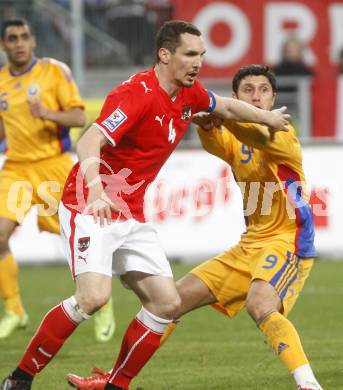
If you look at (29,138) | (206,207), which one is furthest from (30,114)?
(206,207)

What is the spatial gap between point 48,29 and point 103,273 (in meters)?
12.7

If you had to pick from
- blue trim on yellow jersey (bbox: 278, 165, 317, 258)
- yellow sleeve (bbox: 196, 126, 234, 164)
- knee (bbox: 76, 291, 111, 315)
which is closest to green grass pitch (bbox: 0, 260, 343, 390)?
blue trim on yellow jersey (bbox: 278, 165, 317, 258)

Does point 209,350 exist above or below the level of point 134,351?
below

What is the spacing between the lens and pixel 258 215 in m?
7.52

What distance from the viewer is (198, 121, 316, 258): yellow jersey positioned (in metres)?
7.29

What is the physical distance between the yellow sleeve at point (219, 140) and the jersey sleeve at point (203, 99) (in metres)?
0.36

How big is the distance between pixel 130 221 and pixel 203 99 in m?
0.88

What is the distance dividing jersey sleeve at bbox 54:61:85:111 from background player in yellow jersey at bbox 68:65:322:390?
2.71 meters

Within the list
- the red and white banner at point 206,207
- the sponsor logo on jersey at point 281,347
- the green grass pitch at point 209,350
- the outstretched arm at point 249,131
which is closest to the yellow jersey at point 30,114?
the green grass pitch at point 209,350

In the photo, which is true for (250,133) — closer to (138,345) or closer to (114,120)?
(114,120)

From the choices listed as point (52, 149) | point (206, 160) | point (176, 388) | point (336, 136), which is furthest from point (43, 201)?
point (336, 136)

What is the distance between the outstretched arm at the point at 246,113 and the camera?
23.1ft

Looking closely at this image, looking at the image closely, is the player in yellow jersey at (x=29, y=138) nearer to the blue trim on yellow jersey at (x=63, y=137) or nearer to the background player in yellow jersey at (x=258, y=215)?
the blue trim on yellow jersey at (x=63, y=137)

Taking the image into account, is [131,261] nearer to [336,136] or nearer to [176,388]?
[176,388]
